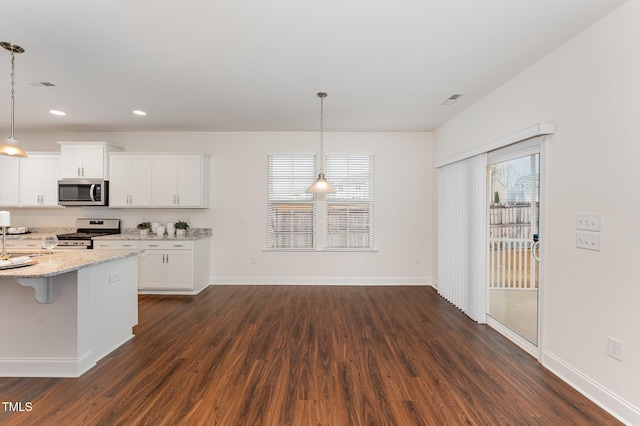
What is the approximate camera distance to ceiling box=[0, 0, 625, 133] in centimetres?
212

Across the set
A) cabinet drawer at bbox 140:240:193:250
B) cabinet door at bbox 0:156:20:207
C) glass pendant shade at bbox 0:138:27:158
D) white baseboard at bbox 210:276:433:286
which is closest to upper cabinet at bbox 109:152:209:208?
cabinet drawer at bbox 140:240:193:250

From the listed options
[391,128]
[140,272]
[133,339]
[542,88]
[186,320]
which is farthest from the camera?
[391,128]

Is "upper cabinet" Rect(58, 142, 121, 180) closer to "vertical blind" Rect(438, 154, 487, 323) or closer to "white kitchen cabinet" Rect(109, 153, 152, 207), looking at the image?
"white kitchen cabinet" Rect(109, 153, 152, 207)

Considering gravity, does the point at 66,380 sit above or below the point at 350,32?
below

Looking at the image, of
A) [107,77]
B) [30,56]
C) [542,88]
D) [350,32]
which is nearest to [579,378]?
[542,88]

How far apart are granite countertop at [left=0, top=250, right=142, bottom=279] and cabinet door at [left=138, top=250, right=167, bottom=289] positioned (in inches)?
66.7

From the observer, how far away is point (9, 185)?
5168 millimetres

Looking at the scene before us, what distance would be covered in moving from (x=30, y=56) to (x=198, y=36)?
1.74 m

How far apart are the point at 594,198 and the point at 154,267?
5.51 m

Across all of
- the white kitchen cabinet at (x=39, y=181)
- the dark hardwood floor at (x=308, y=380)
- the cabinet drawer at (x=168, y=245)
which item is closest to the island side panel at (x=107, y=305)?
the dark hardwood floor at (x=308, y=380)

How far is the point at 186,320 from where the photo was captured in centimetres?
377

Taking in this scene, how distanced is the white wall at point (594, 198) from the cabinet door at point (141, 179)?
5.45 m

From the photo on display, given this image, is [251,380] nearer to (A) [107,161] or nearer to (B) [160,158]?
(B) [160,158]

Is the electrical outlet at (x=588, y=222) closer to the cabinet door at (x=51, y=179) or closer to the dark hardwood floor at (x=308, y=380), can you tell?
the dark hardwood floor at (x=308, y=380)
